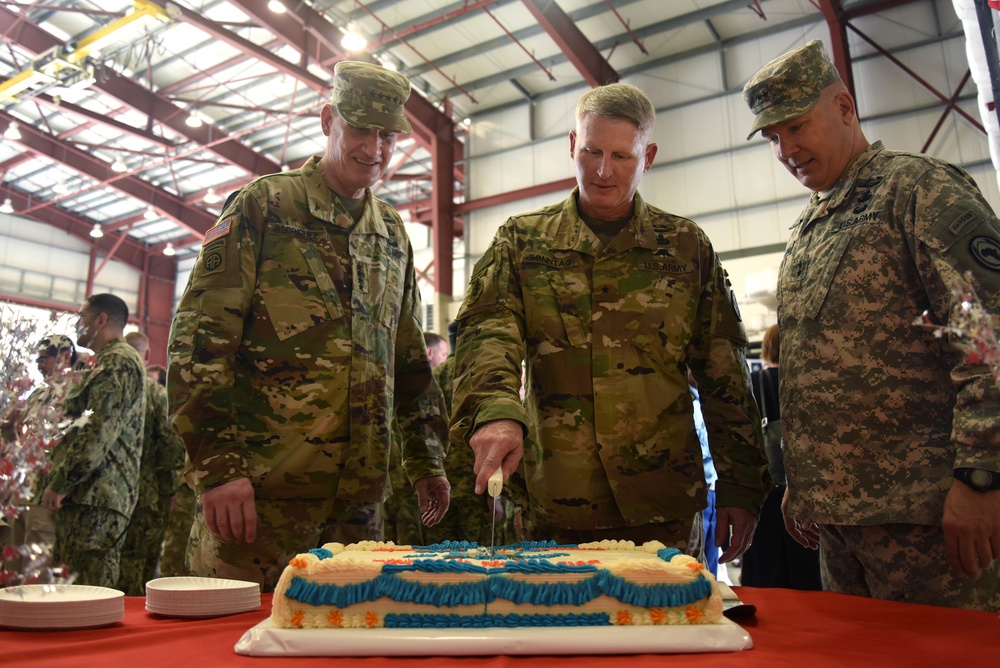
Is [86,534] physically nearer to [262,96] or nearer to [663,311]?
[663,311]

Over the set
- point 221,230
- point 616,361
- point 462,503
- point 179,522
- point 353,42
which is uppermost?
point 353,42

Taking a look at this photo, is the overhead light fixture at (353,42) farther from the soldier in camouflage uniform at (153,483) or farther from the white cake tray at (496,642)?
the white cake tray at (496,642)

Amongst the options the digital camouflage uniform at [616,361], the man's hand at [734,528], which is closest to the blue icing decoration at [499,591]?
the digital camouflage uniform at [616,361]

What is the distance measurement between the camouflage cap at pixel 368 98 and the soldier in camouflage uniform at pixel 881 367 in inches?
35.4

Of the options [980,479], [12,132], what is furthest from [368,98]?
[12,132]

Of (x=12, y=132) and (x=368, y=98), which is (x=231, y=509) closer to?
(x=368, y=98)

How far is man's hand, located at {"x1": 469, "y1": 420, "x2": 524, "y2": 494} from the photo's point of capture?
1220 mm

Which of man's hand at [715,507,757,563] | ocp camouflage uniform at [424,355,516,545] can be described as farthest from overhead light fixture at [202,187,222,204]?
man's hand at [715,507,757,563]

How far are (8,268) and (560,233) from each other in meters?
17.0

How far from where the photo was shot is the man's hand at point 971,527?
4.10ft

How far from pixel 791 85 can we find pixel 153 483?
4.50 meters

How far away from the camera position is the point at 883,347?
60.0 inches

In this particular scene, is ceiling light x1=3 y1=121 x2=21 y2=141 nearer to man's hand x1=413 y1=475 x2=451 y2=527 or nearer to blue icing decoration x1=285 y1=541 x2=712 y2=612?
man's hand x1=413 y1=475 x2=451 y2=527

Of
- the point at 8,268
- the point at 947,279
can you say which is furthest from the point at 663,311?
the point at 8,268
